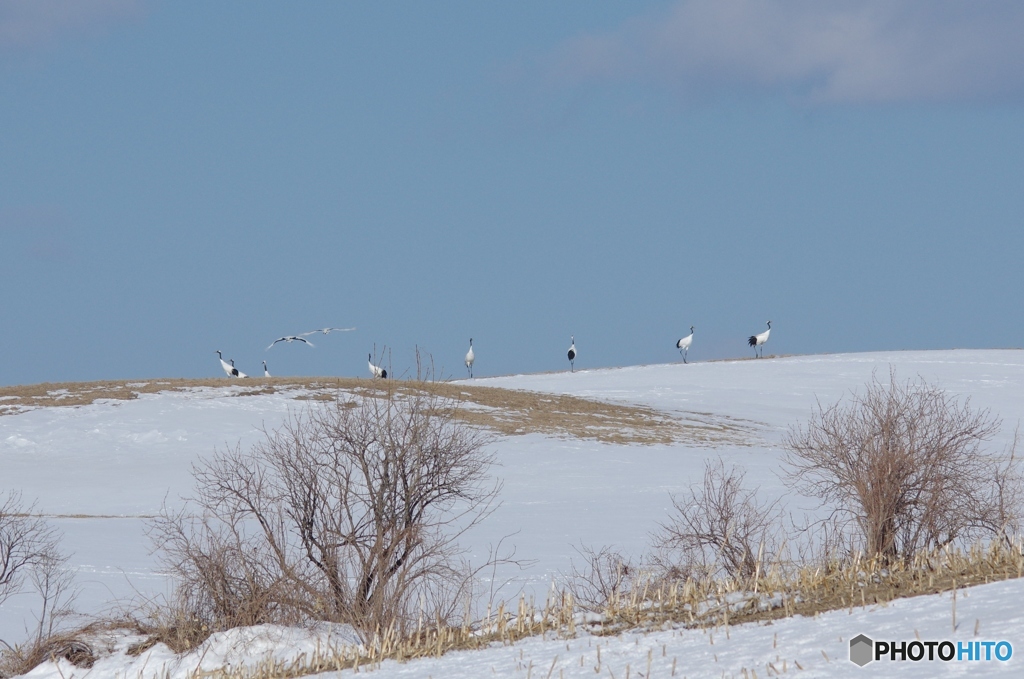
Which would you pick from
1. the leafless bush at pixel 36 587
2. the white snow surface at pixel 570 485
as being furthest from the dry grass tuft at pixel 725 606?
the leafless bush at pixel 36 587

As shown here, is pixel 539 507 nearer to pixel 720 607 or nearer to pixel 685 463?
pixel 685 463

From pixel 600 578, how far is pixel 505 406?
104ft

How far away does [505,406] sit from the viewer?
4756 cm

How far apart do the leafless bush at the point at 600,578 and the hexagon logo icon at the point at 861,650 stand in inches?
315

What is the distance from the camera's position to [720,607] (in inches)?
401

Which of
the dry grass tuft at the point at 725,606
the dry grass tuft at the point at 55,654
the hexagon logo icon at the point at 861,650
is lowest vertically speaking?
the dry grass tuft at the point at 55,654

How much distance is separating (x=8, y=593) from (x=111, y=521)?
Result: 29.8ft

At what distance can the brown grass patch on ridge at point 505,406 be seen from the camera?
4266cm

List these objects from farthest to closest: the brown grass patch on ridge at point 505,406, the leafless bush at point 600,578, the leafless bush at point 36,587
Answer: the brown grass patch on ridge at point 505,406 < the leafless bush at point 600,578 < the leafless bush at point 36,587

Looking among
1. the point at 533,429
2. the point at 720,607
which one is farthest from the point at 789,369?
the point at 720,607

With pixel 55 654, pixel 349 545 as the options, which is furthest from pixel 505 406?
pixel 55 654

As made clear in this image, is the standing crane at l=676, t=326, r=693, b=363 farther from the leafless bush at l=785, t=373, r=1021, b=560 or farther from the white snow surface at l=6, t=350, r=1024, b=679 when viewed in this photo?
the leafless bush at l=785, t=373, r=1021, b=560

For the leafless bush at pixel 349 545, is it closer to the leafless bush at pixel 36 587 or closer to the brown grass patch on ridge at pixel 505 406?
the leafless bush at pixel 36 587

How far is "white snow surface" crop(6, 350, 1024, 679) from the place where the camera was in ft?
26.5
